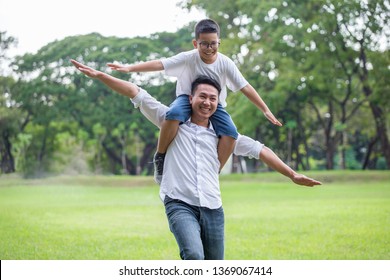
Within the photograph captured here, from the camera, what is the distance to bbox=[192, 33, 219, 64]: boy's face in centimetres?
249

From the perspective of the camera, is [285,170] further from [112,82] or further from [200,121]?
[112,82]

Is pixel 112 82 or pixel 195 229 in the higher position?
pixel 112 82

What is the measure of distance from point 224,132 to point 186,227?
0.39 meters

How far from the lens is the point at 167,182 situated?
2.35 m

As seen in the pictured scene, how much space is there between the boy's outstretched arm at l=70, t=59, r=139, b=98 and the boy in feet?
0.25

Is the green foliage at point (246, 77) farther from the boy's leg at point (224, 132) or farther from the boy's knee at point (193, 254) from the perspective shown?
the boy's knee at point (193, 254)

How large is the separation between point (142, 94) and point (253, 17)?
1139cm

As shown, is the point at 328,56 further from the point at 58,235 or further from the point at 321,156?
the point at 58,235

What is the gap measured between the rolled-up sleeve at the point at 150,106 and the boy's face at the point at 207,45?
0.29 m

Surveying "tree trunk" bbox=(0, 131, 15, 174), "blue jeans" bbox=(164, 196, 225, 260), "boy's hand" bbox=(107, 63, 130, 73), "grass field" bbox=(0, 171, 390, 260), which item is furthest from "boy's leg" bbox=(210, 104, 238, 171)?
"tree trunk" bbox=(0, 131, 15, 174)

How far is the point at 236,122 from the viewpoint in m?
13.8

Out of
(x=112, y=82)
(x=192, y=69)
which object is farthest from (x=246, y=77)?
(x=112, y=82)

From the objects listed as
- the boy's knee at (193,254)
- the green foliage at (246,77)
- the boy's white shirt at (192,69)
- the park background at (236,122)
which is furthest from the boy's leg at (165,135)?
the green foliage at (246,77)

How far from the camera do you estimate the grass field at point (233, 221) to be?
479 centimetres
